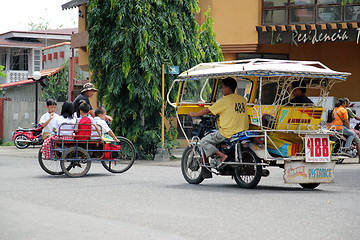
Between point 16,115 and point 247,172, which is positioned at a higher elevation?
point 16,115

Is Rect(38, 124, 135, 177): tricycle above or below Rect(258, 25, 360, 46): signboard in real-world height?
below

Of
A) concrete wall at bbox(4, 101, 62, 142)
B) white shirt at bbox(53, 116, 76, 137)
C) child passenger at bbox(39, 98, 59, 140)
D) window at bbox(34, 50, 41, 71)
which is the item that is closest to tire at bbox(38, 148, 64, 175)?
white shirt at bbox(53, 116, 76, 137)

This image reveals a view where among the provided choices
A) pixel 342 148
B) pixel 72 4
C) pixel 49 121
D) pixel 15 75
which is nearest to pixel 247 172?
pixel 49 121

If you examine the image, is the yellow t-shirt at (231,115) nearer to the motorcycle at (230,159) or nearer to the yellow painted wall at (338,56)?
the motorcycle at (230,159)

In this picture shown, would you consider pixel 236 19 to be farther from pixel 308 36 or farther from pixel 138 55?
pixel 138 55

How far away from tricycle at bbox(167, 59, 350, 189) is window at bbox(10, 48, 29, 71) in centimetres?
4062

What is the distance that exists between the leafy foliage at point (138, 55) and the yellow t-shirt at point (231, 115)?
6.90m

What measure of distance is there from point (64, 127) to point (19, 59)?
1570 inches

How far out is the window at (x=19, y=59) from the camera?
51656mm

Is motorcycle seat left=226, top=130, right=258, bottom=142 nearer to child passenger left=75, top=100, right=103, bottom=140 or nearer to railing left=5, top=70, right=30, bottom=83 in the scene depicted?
child passenger left=75, top=100, right=103, bottom=140

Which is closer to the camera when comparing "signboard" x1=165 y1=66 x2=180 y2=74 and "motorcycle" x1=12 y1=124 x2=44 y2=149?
"signboard" x1=165 y1=66 x2=180 y2=74

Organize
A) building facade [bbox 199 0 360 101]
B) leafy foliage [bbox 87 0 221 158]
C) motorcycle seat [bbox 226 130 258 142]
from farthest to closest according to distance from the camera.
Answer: building facade [bbox 199 0 360 101], leafy foliage [bbox 87 0 221 158], motorcycle seat [bbox 226 130 258 142]

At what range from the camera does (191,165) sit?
1264cm

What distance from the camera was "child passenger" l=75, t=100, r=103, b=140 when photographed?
13648 millimetres
